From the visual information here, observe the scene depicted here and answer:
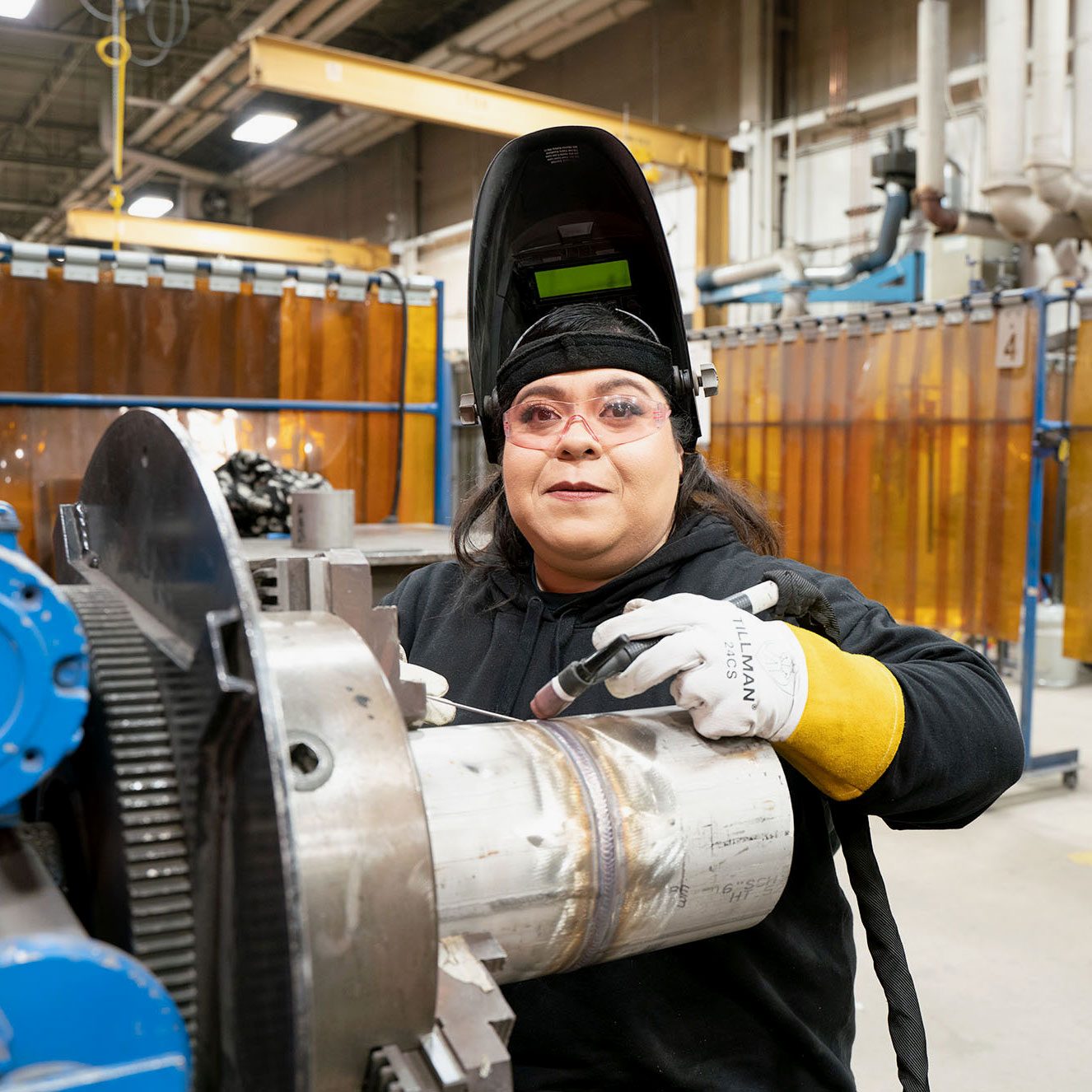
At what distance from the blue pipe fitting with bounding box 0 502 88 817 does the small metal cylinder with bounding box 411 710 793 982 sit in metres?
0.22

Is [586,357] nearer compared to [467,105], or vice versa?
[586,357]

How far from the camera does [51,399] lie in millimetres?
3855

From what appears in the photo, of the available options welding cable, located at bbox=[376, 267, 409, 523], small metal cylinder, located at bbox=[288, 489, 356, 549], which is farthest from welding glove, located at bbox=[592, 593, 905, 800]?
welding cable, located at bbox=[376, 267, 409, 523]

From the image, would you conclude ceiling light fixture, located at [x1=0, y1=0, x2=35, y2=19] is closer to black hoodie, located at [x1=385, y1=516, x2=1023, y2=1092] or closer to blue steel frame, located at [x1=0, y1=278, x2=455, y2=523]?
blue steel frame, located at [x1=0, y1=278, x2=455, y2=523]

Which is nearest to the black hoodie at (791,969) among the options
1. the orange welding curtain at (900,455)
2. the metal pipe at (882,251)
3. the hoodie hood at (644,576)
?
the hoodie hood at (644,576)

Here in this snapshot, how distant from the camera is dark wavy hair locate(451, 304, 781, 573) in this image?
1394mm

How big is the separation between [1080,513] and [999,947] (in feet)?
6.58

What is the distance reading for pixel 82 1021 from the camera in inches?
18.1

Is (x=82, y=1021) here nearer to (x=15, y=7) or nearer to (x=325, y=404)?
(x=325, y=404)

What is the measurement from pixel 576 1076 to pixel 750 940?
0.77ft

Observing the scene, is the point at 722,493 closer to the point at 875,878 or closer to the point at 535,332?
the point at 535,332

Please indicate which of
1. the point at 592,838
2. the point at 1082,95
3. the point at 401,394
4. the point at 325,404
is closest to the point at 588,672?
the point at 592,838

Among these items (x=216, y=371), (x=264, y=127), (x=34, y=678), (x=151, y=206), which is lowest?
(x=34, y=678)

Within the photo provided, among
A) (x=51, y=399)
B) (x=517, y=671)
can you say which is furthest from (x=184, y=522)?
(x=51, y=399)
